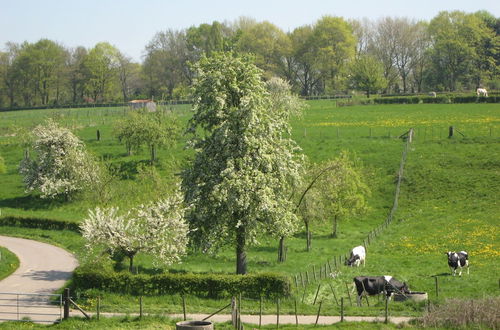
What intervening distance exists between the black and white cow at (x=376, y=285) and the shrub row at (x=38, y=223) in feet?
92.0

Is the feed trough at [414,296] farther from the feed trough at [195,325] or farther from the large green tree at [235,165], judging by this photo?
the feed trough at [195,325]

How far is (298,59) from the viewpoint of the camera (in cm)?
17038

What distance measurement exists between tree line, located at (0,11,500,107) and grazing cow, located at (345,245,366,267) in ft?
330

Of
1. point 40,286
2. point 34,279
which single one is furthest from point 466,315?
point 34,279

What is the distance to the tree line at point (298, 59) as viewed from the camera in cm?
15712

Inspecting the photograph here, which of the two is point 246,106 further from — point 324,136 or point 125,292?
point 324,136

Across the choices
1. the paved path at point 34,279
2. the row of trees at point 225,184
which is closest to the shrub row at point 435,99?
the row of trees at point 225,184

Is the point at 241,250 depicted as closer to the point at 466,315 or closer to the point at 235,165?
the point at 235,165

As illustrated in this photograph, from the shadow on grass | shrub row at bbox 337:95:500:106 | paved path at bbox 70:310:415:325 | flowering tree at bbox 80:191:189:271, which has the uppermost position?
shrub row at bbox 337:95:500:106

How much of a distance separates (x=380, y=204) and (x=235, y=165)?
27991 mm

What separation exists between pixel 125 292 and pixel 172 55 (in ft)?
488

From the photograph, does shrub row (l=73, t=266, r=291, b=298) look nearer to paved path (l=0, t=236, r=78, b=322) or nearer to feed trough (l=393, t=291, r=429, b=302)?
paved path (l=0, t=236, r=78, b=322)

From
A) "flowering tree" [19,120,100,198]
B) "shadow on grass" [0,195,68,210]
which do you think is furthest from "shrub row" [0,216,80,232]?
"flowering tree" [19,120,100,198]

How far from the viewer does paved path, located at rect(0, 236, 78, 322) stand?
3631cm
